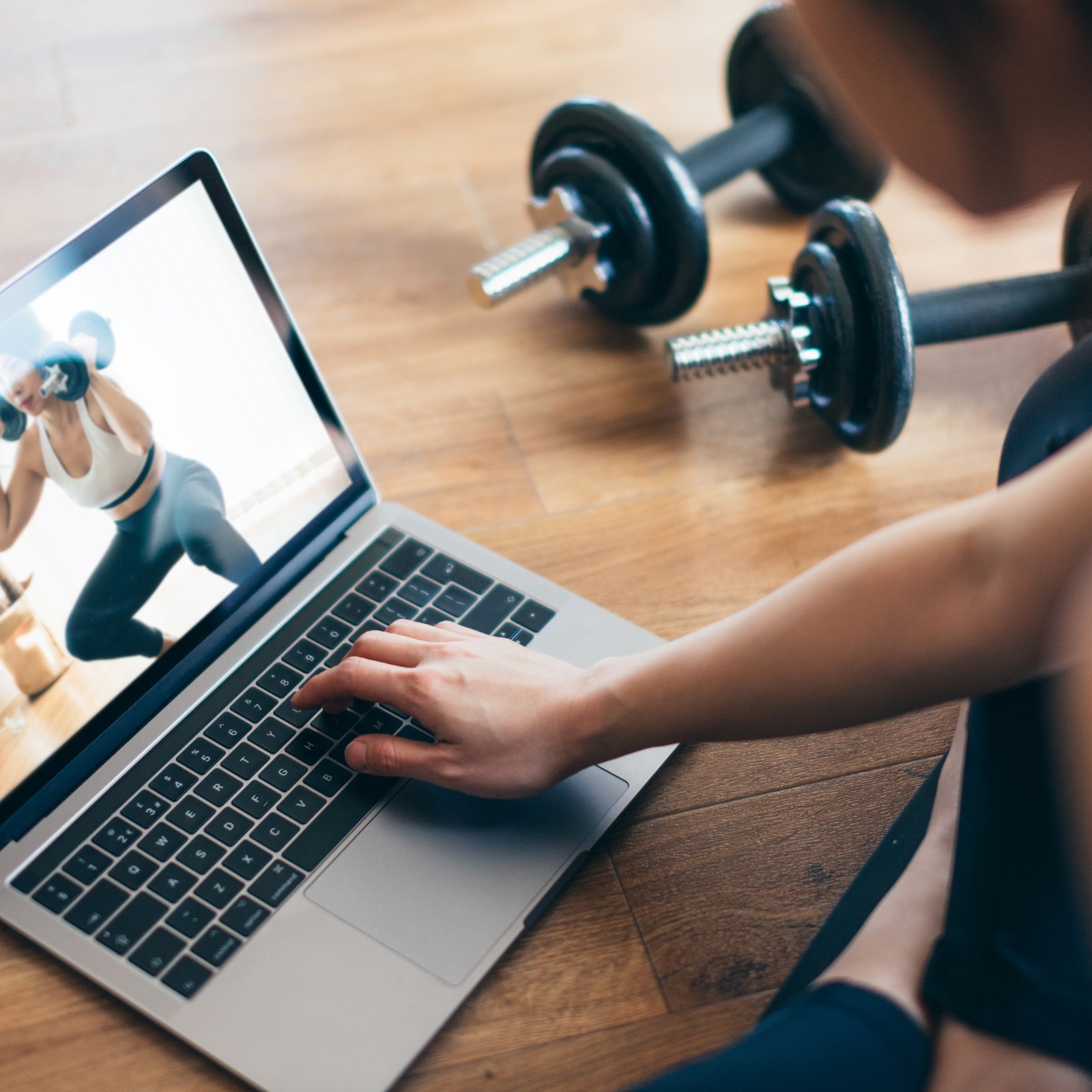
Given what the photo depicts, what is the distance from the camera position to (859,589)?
487 mm

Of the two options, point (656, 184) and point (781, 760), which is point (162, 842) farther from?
point (656, 184)

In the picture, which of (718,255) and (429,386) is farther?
(718,255)

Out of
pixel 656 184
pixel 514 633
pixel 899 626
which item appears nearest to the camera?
pixel 899 626

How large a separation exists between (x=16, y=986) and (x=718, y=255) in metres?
0.82

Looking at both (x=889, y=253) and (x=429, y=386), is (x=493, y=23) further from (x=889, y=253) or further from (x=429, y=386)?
(x=889, y=253)

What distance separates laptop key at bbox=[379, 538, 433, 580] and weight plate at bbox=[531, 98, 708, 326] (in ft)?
1.04

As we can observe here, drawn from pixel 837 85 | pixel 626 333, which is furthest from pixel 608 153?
pixel 837 85

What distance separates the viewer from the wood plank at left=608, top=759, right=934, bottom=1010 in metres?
0.57

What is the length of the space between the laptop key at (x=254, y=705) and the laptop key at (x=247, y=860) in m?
0.08

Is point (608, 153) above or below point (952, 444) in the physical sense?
above

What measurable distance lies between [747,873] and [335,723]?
0.25 meters

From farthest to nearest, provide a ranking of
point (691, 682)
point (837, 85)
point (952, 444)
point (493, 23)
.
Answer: point (493, 23), point (952, 444), point (691, 682), point (837, 85)

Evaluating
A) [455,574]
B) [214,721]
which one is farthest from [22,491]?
Result: [455,574]

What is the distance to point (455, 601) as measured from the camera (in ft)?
2.31
